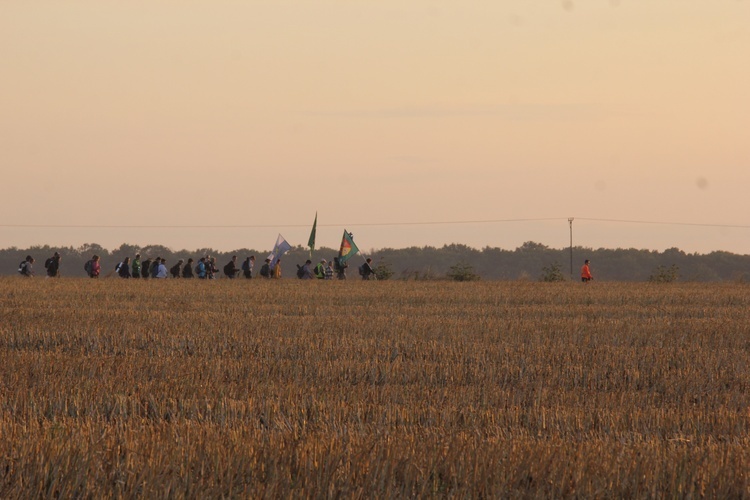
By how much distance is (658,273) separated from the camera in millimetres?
45719

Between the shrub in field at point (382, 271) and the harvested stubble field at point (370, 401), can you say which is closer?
the harvested stubble field at point (370, 401)

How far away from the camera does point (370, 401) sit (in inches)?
441

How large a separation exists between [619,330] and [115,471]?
1551 cm

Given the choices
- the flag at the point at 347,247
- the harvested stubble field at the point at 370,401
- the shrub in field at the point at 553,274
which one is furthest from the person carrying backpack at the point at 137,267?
the shrub in field at the point at 553,274

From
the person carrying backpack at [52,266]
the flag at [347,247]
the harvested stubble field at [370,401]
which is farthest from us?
the flag at [347,247]

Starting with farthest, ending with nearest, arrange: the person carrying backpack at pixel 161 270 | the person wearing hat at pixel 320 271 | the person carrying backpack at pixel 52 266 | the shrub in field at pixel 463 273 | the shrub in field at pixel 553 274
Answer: the shrub in field at pixel 553 274
the shrub in field at pixel 463 273
the person wearing hat at pixel 320 271
the person carrying backpack at pixel 161 270
the person carrying backpack at pixel 52 266

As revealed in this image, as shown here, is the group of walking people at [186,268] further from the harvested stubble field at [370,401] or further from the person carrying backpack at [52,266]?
the harvested stubble field at [370,401]

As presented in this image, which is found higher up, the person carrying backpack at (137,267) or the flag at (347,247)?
the flag at (347,247)

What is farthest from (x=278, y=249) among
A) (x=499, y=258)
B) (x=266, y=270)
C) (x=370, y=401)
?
(x=499, y=258)

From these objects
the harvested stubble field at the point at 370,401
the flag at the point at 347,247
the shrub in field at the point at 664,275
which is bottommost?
the harvested stubble field at the point at 370,401

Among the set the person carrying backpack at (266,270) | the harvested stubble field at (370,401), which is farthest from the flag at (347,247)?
the harvested stubble field at (370,401)

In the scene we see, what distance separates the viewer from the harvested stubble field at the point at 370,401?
6.64 meters

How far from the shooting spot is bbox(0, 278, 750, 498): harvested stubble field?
6.64 metres

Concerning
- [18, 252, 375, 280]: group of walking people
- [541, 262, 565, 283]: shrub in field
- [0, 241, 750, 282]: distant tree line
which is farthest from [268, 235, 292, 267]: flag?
[0, 241, 750, 282]: distant tree line
